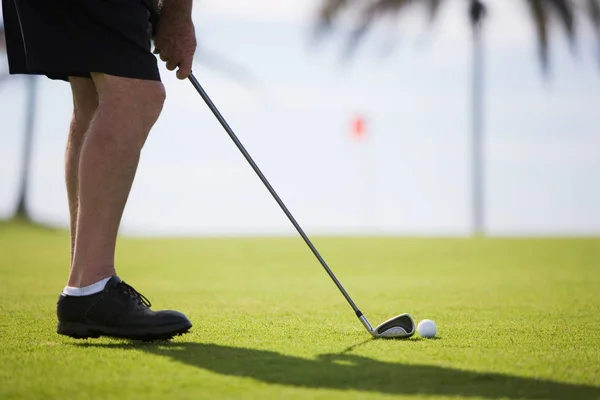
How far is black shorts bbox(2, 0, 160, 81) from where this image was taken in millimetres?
2225

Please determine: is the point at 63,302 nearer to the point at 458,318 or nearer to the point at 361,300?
the point at 458,318

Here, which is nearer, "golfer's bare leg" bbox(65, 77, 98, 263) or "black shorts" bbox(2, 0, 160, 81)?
"black shorts" bbox(2, 0, 160, 81)

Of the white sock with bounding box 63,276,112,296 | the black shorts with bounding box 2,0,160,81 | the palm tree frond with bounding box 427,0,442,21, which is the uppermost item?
the palm tree frond with bounding box 427,0,442,21

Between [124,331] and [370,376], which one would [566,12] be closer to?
[124,331]

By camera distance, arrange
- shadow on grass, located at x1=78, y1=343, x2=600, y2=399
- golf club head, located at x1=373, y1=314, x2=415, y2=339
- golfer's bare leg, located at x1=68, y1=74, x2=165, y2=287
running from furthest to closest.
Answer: golf club head, located at x1=373, y1=314, x2=415, y2=339
golfer's bare leg, located at x1=68, y1=74, x2=165, y2=287
shadow on grass, located at x1=78, y1=343, x2=600, y2=399

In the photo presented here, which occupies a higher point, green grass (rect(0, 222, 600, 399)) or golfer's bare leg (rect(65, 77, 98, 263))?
golfer's bare leg (rect(65, 77, 98, 263))

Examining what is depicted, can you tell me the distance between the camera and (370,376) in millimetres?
1762

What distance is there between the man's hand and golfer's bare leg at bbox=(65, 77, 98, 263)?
24 centimetres

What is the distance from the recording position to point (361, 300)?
3668mm

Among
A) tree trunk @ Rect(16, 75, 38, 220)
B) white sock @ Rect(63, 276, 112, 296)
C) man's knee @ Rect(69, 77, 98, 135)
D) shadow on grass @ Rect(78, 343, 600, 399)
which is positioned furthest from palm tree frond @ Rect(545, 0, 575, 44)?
shadow on grass @ Rect(78, 343, 600, 399)

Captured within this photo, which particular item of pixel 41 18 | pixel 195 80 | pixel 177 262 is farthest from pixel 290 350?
pixel 177 262

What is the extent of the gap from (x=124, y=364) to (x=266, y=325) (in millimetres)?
785

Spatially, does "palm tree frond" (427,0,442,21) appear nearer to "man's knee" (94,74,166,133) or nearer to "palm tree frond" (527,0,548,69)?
"palm tree frond" (527,0,548,69)

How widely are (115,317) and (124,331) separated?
0.05 metres
